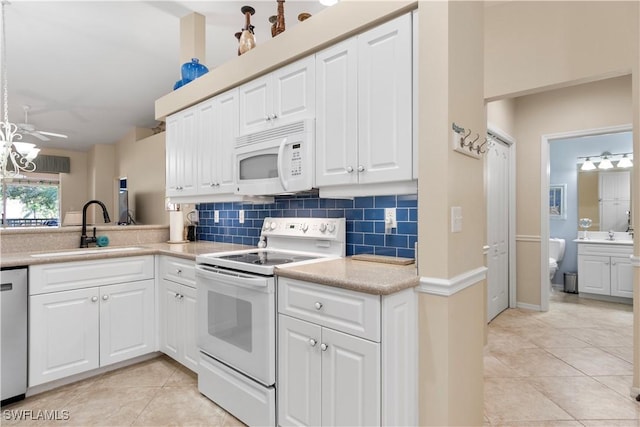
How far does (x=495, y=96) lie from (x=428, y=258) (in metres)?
2.06

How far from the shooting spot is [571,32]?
260 centimetres

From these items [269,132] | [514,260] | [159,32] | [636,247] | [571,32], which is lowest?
[514,260]

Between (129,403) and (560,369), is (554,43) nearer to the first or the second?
(560,369)

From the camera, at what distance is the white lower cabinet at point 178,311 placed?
2451 millimetres

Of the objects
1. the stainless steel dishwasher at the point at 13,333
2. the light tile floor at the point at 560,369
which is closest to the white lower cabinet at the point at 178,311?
the stainless steel dishwasher at the point at 13,333

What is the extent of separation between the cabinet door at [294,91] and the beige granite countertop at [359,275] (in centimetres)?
90

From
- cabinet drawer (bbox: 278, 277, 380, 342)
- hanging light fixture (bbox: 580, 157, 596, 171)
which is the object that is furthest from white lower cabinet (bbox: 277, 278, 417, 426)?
hanging light fixture (bbox: 580, 157, 596, 171)

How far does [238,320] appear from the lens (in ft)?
6.44

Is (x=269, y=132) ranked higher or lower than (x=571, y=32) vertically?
lower

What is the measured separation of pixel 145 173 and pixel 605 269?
7.25 metres

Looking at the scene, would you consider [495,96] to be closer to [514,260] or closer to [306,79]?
[306,79]

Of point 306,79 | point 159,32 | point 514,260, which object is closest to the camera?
point 306,79

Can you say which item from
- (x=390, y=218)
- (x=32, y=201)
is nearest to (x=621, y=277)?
(x=390, y=218)

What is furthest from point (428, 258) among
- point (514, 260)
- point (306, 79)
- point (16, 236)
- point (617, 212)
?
point (617, 212)
